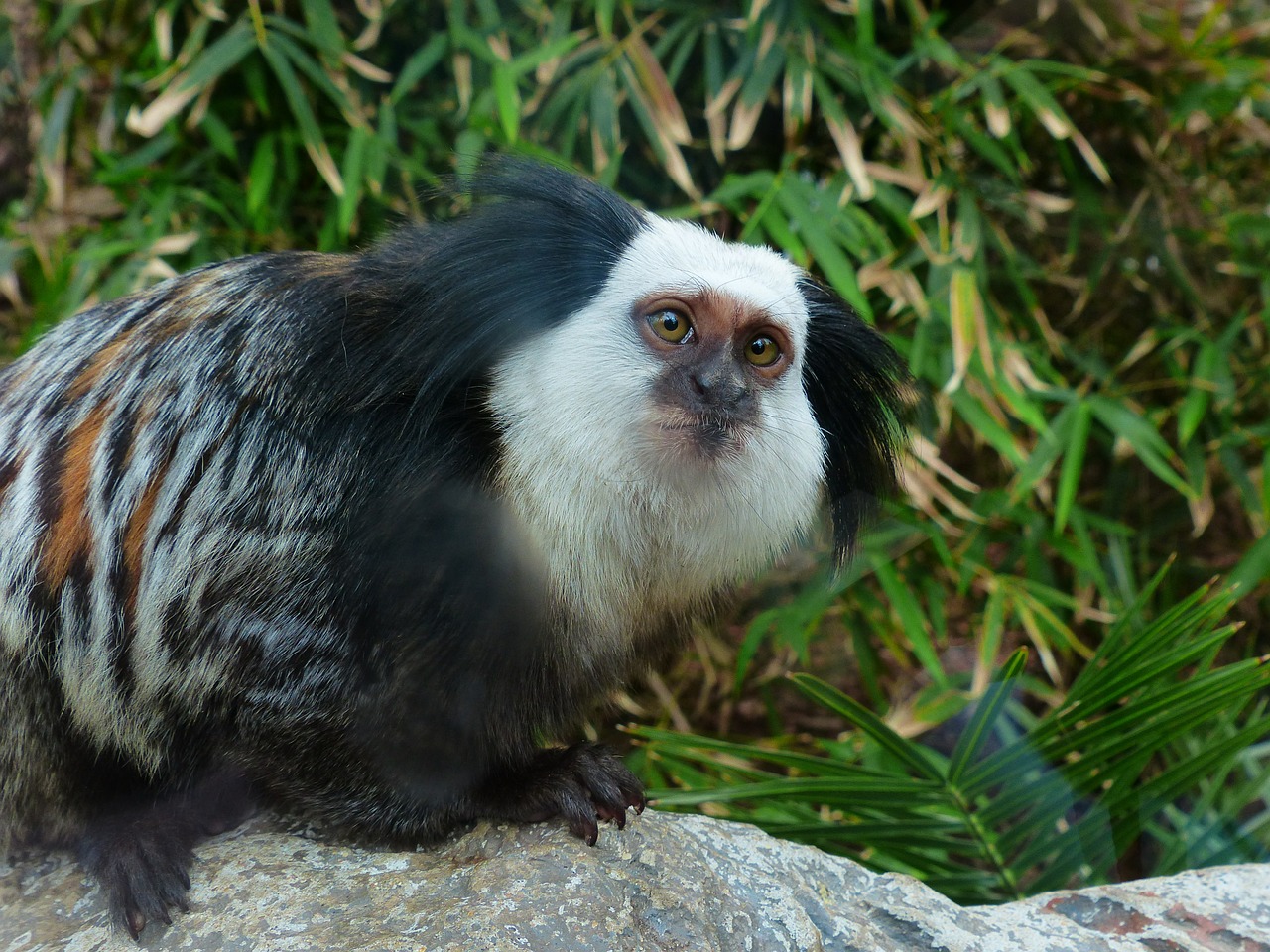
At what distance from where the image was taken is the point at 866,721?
184 centimetres

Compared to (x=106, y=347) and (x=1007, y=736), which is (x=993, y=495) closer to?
(x=1007, y=736)

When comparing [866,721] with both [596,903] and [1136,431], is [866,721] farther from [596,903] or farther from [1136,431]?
[1136,431]

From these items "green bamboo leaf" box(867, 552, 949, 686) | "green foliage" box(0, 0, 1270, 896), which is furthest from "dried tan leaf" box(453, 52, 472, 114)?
"green bamboo leaf" box(867, 552, 949, 686)

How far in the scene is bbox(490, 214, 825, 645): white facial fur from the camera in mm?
1444

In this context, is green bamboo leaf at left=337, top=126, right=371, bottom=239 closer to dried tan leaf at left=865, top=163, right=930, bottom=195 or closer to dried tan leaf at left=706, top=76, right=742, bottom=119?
dried tan leaf at left=706, top=76, right=742, bottom=119

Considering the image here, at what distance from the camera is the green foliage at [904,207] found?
2.46 meters

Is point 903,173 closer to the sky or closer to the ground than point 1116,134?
Result: closer to the ground

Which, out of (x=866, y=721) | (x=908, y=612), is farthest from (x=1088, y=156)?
(x=866, y=721)

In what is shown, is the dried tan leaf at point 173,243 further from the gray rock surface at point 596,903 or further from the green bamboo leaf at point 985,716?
the green bamboo leaf at point 985,716

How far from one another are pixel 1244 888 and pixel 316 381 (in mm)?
1426

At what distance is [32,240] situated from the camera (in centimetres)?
278

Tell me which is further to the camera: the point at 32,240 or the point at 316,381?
the point at 32,240

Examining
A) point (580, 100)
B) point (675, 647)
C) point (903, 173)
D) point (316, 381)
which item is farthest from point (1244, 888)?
point (580, 100)

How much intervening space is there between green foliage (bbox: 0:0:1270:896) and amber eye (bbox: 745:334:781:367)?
2.57 feet
